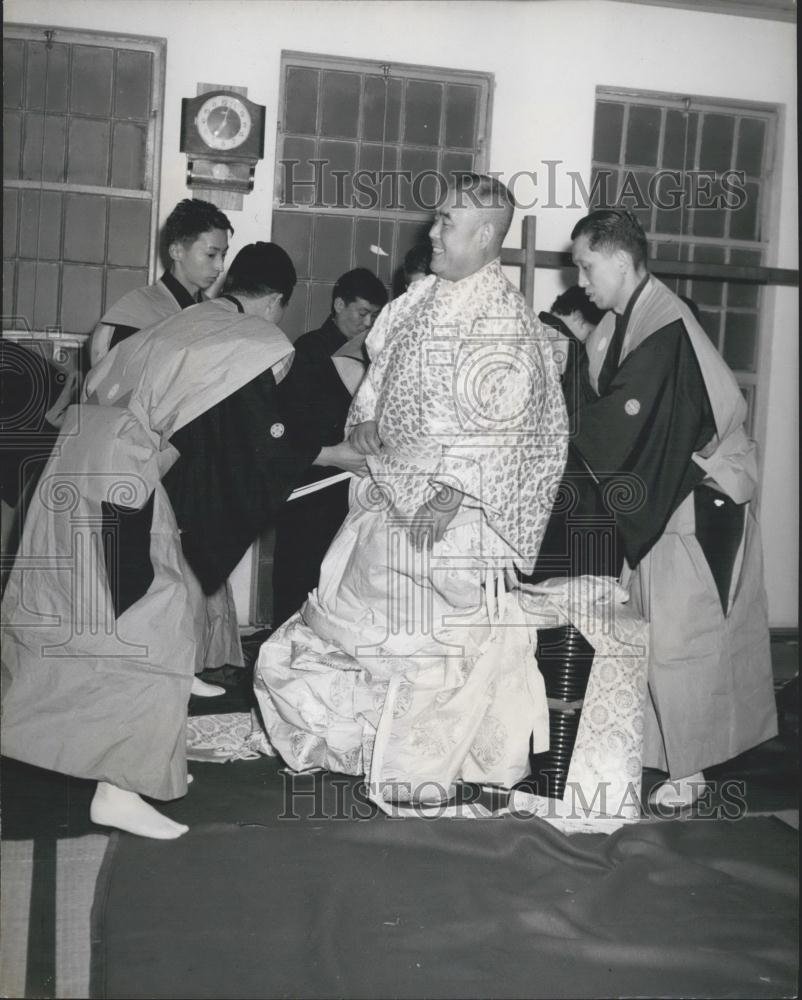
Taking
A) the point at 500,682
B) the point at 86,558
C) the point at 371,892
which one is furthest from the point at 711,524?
the point at 86,558

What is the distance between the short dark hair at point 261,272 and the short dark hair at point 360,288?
120cm

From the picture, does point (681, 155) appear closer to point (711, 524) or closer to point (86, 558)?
point (711, 524)

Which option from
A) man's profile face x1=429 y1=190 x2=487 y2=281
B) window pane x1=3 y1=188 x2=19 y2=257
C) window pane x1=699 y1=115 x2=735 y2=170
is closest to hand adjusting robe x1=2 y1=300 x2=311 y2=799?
man's profile face x1=429 y1=190 x2=487 y2=281

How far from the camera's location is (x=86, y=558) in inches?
100

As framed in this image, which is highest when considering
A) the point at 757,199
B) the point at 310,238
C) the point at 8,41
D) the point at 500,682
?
the point at 8,41

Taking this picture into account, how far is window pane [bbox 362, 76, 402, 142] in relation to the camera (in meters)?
4.70

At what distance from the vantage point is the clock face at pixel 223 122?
14.4ft

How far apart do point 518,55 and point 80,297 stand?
219 centimetres

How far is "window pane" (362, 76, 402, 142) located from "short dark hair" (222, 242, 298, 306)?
190 centimetres

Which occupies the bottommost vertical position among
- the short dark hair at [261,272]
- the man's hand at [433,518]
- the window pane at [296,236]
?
the man's hand at [433,518]

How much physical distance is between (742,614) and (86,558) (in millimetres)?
1866

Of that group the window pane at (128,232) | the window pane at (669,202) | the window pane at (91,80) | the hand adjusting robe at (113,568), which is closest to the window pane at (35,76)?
the window pane at (91,80)

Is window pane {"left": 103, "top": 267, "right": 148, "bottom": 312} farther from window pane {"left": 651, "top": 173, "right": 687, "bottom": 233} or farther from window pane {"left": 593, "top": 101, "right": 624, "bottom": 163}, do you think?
window pane {"left": 651, "top": 173, "right": 687, "bottom": 233}

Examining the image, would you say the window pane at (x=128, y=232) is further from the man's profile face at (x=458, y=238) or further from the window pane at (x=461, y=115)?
the man's profile face at (x=458, y=238)
